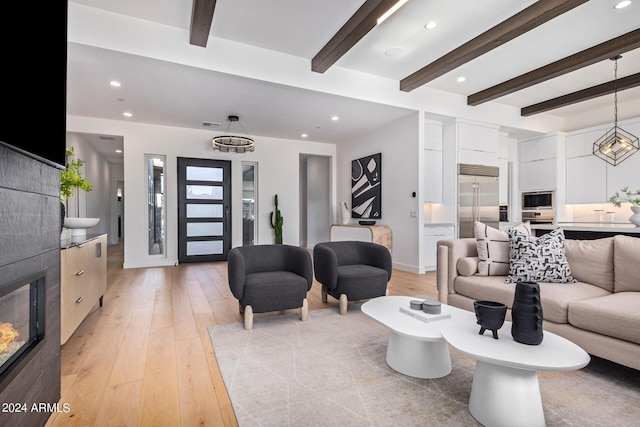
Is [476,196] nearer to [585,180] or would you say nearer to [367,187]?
[367,187]

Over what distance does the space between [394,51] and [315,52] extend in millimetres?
965

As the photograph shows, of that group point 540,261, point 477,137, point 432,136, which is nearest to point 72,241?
point 540,261

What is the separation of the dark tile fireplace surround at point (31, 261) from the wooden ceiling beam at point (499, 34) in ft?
13.1

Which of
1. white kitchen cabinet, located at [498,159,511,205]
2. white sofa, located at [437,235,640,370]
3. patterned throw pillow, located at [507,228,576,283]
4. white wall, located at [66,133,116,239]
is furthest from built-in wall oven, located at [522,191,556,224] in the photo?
white wall, located at [66,133,116,239]

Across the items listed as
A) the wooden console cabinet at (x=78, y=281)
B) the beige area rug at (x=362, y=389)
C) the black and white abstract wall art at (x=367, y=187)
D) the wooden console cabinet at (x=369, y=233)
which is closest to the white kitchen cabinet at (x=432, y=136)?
the black and white abstract wall art at (x=367, y=187)

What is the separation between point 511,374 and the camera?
1465 millimetres

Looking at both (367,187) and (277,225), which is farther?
(277,225)

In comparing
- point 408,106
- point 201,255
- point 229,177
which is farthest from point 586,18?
point 201,255

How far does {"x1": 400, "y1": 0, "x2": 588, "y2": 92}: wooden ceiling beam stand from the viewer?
2986 millimetres

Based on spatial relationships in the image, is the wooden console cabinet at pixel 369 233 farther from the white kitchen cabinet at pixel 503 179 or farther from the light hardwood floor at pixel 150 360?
the white kitchen cabinet at pixel 503 179

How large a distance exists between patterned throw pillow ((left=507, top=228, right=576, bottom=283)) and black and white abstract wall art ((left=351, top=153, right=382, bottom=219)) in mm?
3644

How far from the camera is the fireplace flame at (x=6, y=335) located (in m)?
1.15

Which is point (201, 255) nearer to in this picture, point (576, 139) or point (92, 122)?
point (92, 122)

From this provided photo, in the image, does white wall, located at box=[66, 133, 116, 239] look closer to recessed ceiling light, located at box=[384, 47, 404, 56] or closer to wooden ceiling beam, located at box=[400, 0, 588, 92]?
recessed ceiling light, located at box=[384, 47, 404, 56]
